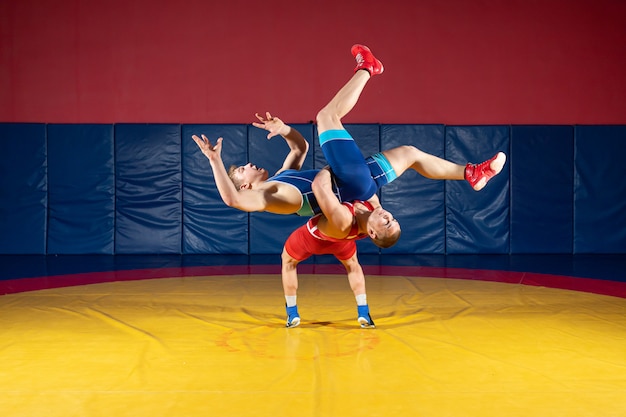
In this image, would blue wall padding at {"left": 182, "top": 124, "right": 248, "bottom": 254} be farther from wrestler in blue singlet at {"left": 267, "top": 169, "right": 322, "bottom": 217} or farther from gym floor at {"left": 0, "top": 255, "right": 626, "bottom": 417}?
wrestler in blue singlet at {"left": 267, "top": 169, "right": 322, "bottom": 217}

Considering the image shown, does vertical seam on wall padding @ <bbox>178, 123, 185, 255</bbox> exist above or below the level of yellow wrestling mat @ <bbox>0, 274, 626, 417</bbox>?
above

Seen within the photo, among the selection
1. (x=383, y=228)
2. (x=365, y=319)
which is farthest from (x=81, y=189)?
(x=383, y=228)

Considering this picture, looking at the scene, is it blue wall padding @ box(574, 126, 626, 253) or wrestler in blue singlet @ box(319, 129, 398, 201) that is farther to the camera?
blue wall padding @ box(574, 126, 626, 253)

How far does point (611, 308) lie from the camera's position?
5.96m

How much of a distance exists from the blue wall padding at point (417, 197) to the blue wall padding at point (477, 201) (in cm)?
15

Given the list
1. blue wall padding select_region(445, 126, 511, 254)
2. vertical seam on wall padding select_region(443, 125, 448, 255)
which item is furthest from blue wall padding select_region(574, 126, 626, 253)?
vertical seam on wall padding select_region(443, 125, 448, 255)

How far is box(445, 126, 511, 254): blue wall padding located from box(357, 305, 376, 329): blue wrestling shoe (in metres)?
5.48

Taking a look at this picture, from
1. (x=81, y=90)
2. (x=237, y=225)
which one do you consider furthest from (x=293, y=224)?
(x=81, y=90)

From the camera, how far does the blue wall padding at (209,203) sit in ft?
34.1

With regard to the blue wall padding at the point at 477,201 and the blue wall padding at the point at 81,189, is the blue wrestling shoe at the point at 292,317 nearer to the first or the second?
the blue wall padding at the point at 477,201

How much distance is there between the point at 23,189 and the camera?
10391 millimetres

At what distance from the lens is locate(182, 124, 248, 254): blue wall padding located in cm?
1038

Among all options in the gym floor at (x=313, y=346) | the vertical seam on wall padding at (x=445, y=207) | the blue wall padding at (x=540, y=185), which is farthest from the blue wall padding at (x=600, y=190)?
the gym floor at (x=313, y=346)

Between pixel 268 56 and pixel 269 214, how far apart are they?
258cm
